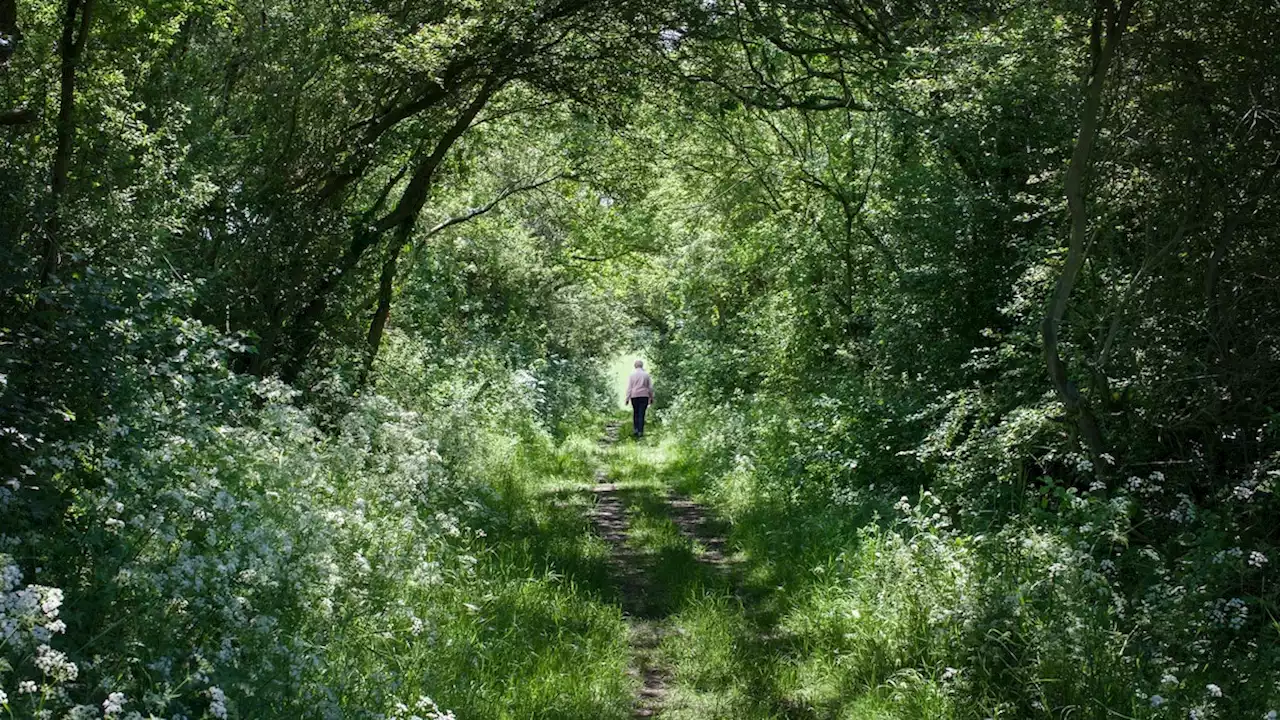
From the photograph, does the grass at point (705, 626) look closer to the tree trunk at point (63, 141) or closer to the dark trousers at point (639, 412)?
the tree trunk at point (63, 141)

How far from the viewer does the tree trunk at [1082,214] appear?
21.3 ft

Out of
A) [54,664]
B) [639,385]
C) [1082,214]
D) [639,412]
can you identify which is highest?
[1082,214]

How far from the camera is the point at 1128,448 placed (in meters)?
→ 7.19

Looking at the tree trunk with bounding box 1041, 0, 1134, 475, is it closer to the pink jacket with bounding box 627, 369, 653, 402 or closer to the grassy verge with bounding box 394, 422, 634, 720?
the grassy verge with bounding box 394, 422, 634, 720

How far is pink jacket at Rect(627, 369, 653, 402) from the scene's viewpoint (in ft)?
73.5

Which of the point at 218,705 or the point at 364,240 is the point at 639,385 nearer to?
the point at 364,240

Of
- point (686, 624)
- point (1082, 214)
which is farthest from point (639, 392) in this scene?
point (1082, 214)

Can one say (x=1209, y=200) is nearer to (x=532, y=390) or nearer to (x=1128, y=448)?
(x=1128, y=448)

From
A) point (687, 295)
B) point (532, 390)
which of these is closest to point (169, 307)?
point (532, 390)

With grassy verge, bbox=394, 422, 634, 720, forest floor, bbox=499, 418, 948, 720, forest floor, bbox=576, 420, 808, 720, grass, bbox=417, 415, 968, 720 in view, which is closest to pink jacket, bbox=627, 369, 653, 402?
forest floor, bbox=576, 420, 808, 720

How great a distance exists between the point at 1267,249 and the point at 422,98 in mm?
8461

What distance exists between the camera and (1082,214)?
22.0ft

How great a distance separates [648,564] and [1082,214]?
5170 millimetres

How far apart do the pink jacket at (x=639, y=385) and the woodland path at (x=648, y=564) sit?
21.2 ft
